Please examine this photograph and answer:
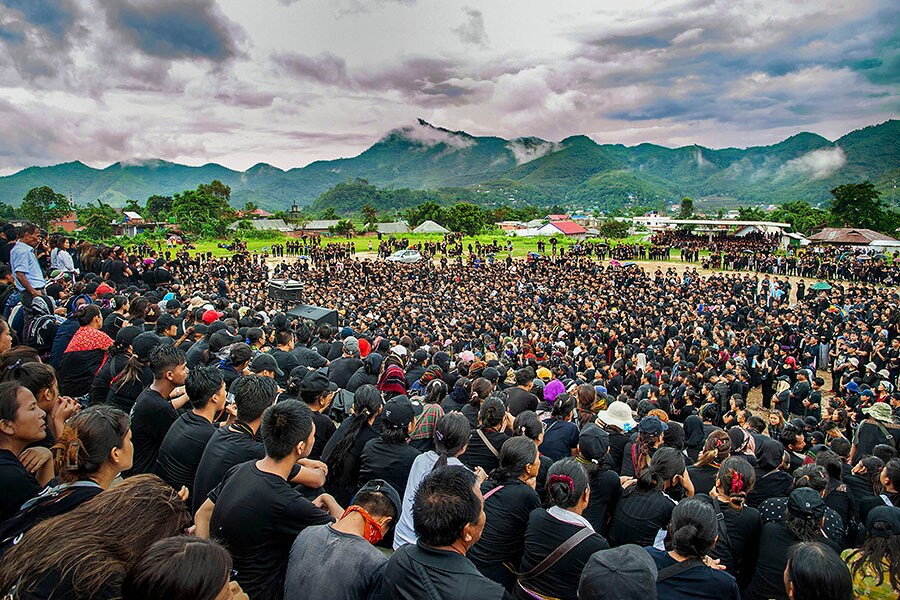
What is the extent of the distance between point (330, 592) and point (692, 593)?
5.30 ft

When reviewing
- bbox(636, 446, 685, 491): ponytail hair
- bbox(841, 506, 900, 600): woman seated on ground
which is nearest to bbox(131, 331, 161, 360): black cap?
bbox(636, 446, 685, 491): ponytail hair

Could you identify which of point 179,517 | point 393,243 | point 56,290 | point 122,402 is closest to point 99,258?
point 56,290

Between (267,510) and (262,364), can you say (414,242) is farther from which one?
(267,510)

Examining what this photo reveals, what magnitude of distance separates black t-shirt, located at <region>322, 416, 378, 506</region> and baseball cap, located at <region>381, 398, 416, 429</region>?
0.89 feet

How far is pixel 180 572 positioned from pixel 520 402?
3.82m

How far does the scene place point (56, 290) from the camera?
24.8ft

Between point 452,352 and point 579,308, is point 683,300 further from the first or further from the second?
point 452,352

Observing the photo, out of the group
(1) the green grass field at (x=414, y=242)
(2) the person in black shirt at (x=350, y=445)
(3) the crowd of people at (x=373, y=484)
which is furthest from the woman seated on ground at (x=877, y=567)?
(1) the green grass field at (x=414, y=242)

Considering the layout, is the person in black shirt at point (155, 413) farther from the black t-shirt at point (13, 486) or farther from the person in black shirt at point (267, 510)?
the person in black shirt at point (267, 510)

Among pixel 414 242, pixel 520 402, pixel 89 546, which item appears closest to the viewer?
pixel 89 546

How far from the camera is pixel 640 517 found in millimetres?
3068

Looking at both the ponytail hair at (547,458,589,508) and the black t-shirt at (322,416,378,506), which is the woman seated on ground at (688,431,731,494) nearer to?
the ponytail hair at (547,458,589,508)

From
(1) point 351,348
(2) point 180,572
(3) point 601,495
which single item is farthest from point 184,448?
(1) point 351,348

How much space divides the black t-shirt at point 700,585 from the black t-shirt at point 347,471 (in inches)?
71.6
